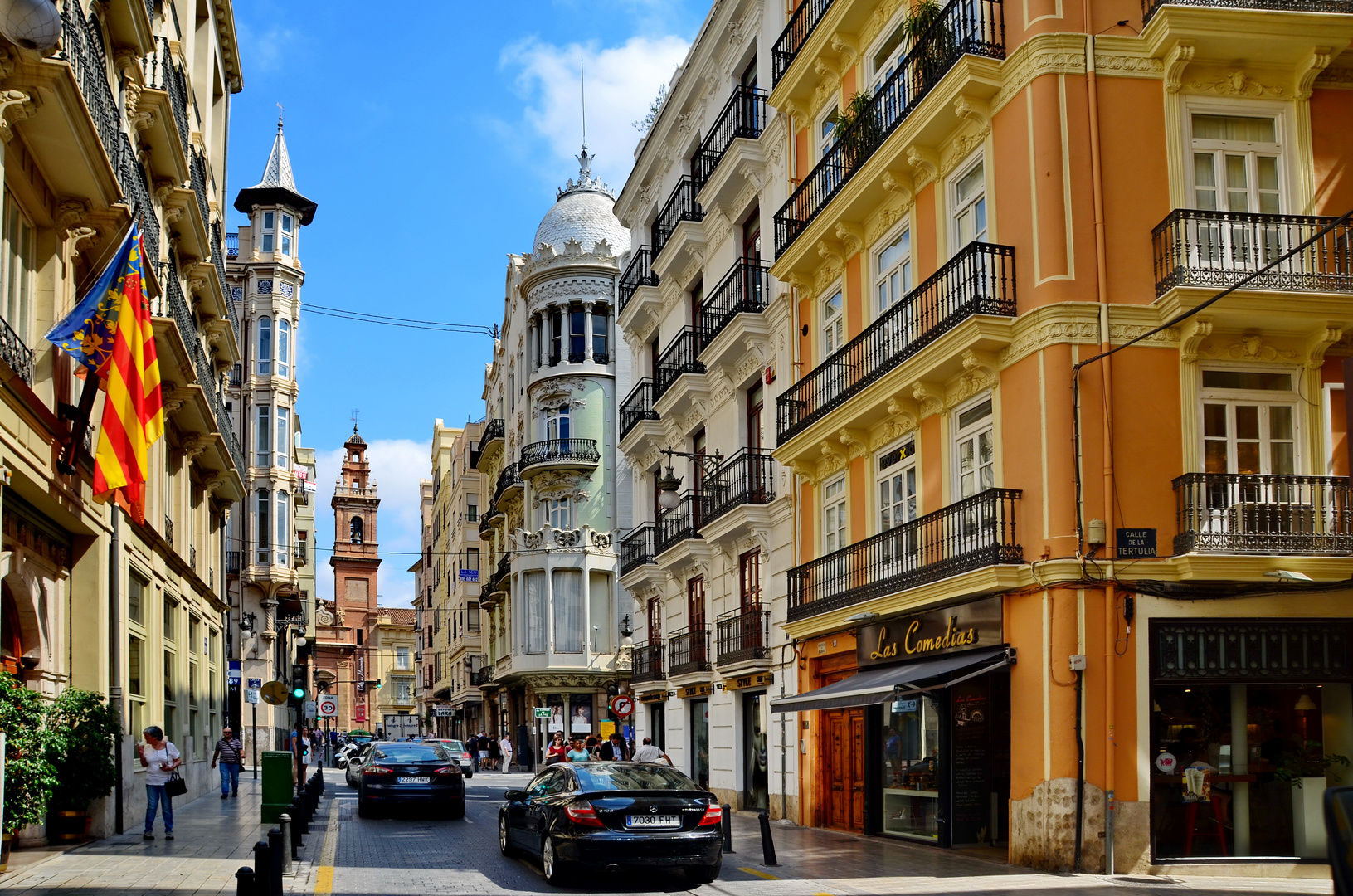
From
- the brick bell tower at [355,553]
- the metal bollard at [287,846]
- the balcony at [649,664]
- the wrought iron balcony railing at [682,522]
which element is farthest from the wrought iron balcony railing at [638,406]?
the brick bell tower at [355,553]

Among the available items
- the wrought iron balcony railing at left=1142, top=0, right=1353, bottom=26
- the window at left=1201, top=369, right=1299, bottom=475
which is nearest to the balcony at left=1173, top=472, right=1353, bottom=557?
the window at left=1201, top=369, right=1299, bottom=475

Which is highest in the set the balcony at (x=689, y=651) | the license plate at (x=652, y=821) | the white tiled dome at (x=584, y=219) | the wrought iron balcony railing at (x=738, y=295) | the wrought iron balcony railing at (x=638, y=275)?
the white tiled dome at (x=584, y=219)

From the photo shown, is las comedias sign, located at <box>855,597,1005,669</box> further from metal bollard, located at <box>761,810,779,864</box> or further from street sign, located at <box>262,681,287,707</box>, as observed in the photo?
street sign, located at <box>262,681,287,707</box>

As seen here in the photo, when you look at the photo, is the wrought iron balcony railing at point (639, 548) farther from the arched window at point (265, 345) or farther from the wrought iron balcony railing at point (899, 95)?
the arched window at point (265, 345)

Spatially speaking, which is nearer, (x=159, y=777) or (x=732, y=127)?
(x=159, y=777)

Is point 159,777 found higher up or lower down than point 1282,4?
lower down

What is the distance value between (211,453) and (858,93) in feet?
54.4

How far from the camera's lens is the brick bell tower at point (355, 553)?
115m

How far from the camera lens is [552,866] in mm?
14461

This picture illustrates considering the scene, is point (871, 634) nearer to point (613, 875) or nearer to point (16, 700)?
point (613, 875)

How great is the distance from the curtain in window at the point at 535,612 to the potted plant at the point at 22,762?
37656 mm

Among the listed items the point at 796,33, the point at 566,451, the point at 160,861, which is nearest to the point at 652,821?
the point at 160,861

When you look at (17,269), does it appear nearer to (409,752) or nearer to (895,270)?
(895,270)

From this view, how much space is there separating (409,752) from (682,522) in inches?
319
